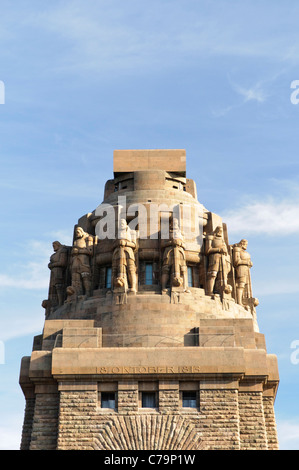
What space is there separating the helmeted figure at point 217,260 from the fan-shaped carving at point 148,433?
9.57m

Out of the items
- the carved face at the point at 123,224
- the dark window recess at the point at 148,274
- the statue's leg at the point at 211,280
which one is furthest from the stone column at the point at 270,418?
the carved face at the point at 123,224

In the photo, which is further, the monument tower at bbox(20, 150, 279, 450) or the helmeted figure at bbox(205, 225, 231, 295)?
the helmeted figure at bbox(205, 225, 231, 295)

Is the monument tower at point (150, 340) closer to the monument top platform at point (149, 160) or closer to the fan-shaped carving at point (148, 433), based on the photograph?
the fan-shaped carving at point (148, 433)

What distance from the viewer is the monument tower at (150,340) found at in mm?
39031

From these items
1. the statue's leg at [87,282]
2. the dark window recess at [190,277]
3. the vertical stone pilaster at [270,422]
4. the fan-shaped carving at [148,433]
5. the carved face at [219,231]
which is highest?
the carved face at [219,231]

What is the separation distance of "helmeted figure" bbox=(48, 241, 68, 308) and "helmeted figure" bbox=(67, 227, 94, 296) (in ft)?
5.78

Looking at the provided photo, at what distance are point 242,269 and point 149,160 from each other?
9848 mm

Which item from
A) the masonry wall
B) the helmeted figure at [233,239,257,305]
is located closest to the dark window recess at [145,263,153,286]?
the helmeted figure at [233,239,257,305]

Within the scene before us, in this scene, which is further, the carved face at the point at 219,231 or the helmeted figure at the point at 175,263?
the carved face at the point at 219,231

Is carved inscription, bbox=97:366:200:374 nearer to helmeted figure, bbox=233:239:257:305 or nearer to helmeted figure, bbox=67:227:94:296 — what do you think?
helmeted figure, bbox=67:227:94:296

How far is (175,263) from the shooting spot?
45188 millimetres

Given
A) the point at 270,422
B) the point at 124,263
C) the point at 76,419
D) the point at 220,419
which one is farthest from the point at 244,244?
the point at 76,419

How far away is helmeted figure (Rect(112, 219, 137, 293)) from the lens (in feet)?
146

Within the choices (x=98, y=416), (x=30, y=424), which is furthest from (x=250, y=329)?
(x=30, y=424)
